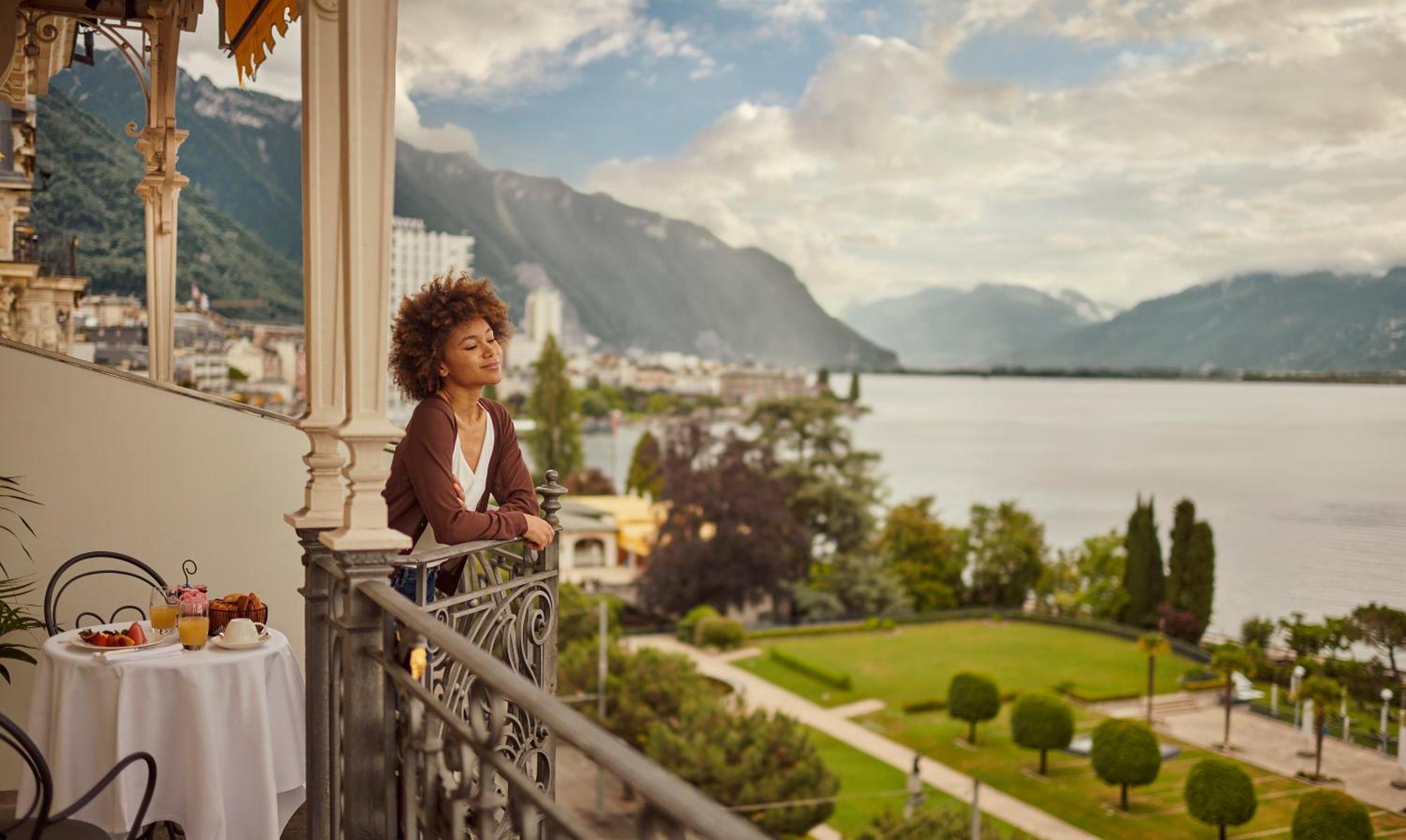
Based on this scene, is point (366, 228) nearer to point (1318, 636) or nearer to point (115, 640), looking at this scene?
point (115, 640)

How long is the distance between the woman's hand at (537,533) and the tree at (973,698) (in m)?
29.7

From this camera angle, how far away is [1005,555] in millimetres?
46906

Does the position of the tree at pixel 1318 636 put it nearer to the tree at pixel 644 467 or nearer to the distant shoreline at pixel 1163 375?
the tree at pixel 644 467

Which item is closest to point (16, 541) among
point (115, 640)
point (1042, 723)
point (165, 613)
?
point (165, 613)

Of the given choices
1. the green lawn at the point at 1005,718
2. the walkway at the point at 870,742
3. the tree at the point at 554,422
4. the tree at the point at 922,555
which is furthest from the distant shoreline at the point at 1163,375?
the walkway at the point at 870,742


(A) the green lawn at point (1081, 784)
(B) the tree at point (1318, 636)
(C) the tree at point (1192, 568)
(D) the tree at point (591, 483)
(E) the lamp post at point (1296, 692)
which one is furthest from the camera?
(D) the tree at point (591, 483)

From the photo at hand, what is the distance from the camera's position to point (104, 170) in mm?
26734

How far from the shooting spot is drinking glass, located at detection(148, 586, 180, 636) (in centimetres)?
296

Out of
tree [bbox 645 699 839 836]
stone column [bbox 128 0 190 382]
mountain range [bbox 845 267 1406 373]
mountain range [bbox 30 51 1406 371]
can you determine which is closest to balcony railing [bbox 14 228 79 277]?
stone column [bbox 128 0 190 382]

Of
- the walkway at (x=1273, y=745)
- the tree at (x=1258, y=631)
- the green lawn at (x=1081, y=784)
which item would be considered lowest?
the walkway at (x=1273, y=745)

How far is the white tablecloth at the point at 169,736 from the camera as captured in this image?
2602 millimetres

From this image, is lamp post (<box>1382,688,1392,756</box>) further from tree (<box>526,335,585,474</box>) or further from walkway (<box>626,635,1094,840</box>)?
tree (<box>526,335,585,474</box>)

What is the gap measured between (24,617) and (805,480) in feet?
140

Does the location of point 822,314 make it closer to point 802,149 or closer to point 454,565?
point 802,149
